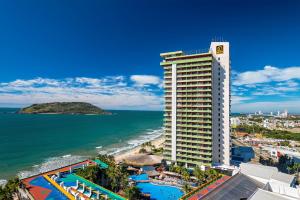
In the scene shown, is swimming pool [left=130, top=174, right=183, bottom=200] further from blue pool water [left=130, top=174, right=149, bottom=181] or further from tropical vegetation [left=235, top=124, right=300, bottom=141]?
tropical vegetation [left=235, top=124, right=300, bottom=141]

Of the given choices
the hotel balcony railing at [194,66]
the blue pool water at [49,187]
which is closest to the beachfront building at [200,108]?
the hotel balcony railing at [194,66]

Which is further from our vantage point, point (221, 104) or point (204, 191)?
point (221, 104)

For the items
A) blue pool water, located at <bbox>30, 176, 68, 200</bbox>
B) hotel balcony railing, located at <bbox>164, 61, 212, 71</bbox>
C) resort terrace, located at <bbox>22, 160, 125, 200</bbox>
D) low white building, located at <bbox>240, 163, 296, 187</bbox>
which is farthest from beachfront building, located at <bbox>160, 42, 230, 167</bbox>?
blue pool water, located at <bbox>30, 176, 68, 200</bbox>

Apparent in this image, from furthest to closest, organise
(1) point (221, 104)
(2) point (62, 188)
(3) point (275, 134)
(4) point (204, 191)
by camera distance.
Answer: (3) point (275, 134) → (1) point (221, 104) → (4) point (204, 191) → (2) point (62, 188)

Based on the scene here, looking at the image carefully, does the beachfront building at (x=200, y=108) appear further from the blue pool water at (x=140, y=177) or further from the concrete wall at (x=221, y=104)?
the blue pool water at (x=140, y=177)

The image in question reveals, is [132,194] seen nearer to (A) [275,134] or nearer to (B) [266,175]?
(B) [266,175]

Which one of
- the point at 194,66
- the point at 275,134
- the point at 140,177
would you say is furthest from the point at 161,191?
the point at 275,134
